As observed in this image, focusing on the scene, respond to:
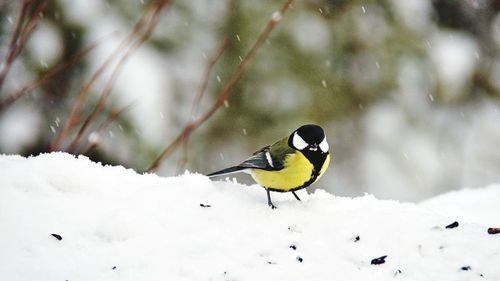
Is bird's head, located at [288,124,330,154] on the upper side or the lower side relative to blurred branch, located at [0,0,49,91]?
lower

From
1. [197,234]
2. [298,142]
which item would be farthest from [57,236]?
[298,142]

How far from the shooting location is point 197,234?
7.61ft

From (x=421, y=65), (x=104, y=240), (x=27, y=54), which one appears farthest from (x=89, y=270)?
(x=421, y=65)

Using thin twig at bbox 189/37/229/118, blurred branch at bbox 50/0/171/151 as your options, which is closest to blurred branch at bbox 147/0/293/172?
thin twig at bbox 189/37/229/118

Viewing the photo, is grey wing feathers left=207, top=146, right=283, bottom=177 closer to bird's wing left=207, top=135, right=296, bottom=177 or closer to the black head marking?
bird's wing left=207, top=135, right=296, bottom=177

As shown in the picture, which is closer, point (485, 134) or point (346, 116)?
point (346, 116)

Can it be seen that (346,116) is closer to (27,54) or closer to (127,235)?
(27,54)

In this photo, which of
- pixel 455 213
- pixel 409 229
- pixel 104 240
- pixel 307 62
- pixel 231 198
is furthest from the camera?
pixel 307 62

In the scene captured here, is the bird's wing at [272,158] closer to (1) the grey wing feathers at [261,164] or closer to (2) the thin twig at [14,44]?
(1) the grey wing feathers at [261,164]

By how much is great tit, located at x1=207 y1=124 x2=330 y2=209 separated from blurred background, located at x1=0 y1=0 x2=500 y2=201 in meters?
4.17

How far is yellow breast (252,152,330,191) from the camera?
294cm

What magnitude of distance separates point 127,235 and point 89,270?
0.90 ft

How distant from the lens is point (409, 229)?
240 centimetres

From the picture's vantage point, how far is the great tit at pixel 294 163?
2945mm
